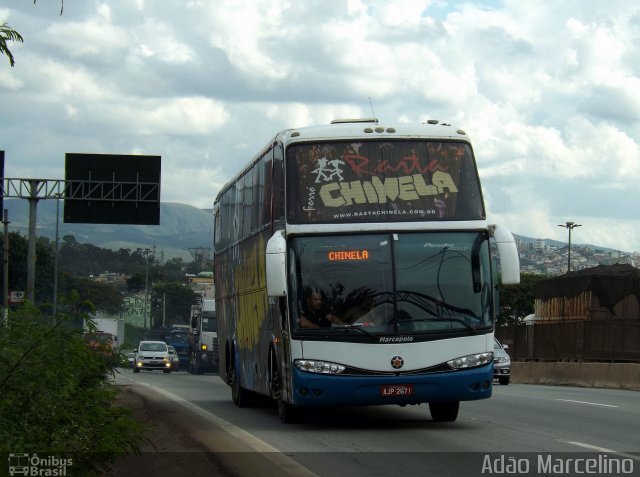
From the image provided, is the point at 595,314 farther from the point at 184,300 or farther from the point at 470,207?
the point at 184,300

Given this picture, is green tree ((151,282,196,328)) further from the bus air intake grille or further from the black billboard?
the bus air intake grille

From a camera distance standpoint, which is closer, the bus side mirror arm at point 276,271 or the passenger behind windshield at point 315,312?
the bus side mirror arm at point 276,271

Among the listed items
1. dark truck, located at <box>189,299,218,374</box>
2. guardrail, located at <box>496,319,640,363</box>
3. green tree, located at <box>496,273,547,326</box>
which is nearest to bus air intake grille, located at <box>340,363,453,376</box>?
guardrail, located at <box>496,319,640,363</box>

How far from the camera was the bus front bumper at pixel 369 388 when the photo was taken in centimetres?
1559

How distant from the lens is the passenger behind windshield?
51.7ft

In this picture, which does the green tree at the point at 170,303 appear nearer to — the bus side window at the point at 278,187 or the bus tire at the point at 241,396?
the bus tire at the point at 241,396

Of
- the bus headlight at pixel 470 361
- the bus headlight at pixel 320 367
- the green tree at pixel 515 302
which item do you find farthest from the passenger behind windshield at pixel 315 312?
the green tree at pixel 515 302

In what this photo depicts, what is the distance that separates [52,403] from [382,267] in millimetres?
7028

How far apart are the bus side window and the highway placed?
2.81 metres

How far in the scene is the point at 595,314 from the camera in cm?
5122

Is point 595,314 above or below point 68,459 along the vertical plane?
above

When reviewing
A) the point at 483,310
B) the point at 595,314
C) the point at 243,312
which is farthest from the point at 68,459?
the point at 595,314

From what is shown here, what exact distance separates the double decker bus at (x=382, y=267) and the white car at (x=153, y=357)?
4132cm

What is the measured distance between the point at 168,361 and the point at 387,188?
43.1 m
